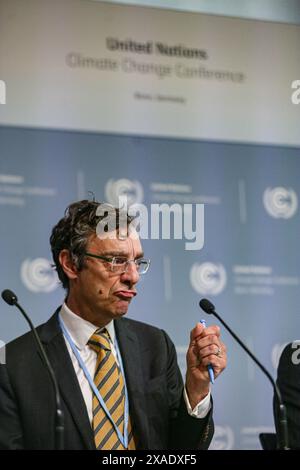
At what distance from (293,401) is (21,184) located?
5.22 ft

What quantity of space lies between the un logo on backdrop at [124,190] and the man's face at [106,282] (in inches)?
44.2

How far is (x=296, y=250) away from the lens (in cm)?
441

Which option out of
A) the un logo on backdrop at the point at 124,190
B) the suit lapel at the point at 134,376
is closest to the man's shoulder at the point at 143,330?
the suit lapel at the point at 134,376

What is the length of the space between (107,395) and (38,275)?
3.92 feet

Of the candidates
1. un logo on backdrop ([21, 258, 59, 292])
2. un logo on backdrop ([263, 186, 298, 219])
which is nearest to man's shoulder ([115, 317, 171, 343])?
un logo on backdrop ([21, 258, 59, 292])

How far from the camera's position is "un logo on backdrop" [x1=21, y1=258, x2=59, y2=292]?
3893 mm

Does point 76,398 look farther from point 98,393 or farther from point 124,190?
point 124,190

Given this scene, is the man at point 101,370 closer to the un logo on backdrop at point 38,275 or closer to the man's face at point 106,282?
the man's face at point 106,282

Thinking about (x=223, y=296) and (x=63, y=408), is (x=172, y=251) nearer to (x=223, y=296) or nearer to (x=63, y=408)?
(x=223, y=296)

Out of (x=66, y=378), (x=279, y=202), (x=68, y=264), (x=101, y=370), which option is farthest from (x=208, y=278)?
(x=66, y=378)

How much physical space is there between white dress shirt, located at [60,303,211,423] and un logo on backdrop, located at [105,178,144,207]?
3.82 feet
